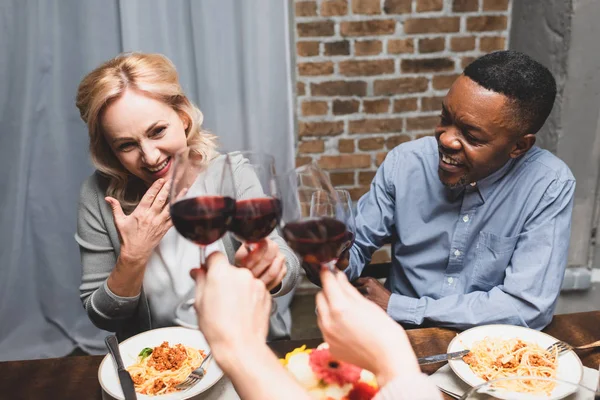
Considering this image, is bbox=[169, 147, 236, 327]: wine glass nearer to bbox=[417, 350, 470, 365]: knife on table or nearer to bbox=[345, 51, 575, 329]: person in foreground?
bbox=[417, 350, 470, 365]: knife on table

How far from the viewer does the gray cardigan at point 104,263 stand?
4.56ft

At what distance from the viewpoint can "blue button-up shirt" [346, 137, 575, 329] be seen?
4.48 feet

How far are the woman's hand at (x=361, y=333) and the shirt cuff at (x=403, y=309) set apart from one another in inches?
30.3

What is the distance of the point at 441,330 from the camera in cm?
123

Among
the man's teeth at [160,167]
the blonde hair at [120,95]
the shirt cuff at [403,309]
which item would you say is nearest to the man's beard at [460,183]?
the shirt cuff at [403,309]

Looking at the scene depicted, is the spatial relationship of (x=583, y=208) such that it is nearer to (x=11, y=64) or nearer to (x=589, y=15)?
(x=589, y=15)

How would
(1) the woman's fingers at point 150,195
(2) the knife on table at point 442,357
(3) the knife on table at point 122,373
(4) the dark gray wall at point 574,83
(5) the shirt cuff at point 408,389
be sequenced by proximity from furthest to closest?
(4) the dark gray wall at point 574,83 → (1) the woman's fingers at point 150,195 → (2) the knife on table at point 442,357 → (3) the knife on table at point 122,373 → (5) the shirt cuff at point 408,389

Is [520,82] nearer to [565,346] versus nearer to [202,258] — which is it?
[565,346]

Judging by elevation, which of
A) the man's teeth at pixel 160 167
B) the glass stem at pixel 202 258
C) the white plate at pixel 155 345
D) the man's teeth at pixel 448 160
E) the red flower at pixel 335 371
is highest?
the glass stem at pixel 202 258

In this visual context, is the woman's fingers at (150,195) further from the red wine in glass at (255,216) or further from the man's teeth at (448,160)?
the man's teeth at (448,160)

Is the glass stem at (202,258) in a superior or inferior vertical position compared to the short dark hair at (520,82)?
inferior

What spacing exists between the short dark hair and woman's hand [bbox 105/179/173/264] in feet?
2.84

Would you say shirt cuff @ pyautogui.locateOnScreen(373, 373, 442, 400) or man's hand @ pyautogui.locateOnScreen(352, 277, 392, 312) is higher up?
shirt cuff @ pyautogui.locateOnScreen(373, 373, 442, 400)

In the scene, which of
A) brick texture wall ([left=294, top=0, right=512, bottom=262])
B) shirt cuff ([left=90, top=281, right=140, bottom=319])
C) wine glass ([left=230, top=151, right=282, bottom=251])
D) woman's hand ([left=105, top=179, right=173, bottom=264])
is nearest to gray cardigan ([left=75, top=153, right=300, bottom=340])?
shirt cuff ([left=90, top=281, right=140, bottom=319])
